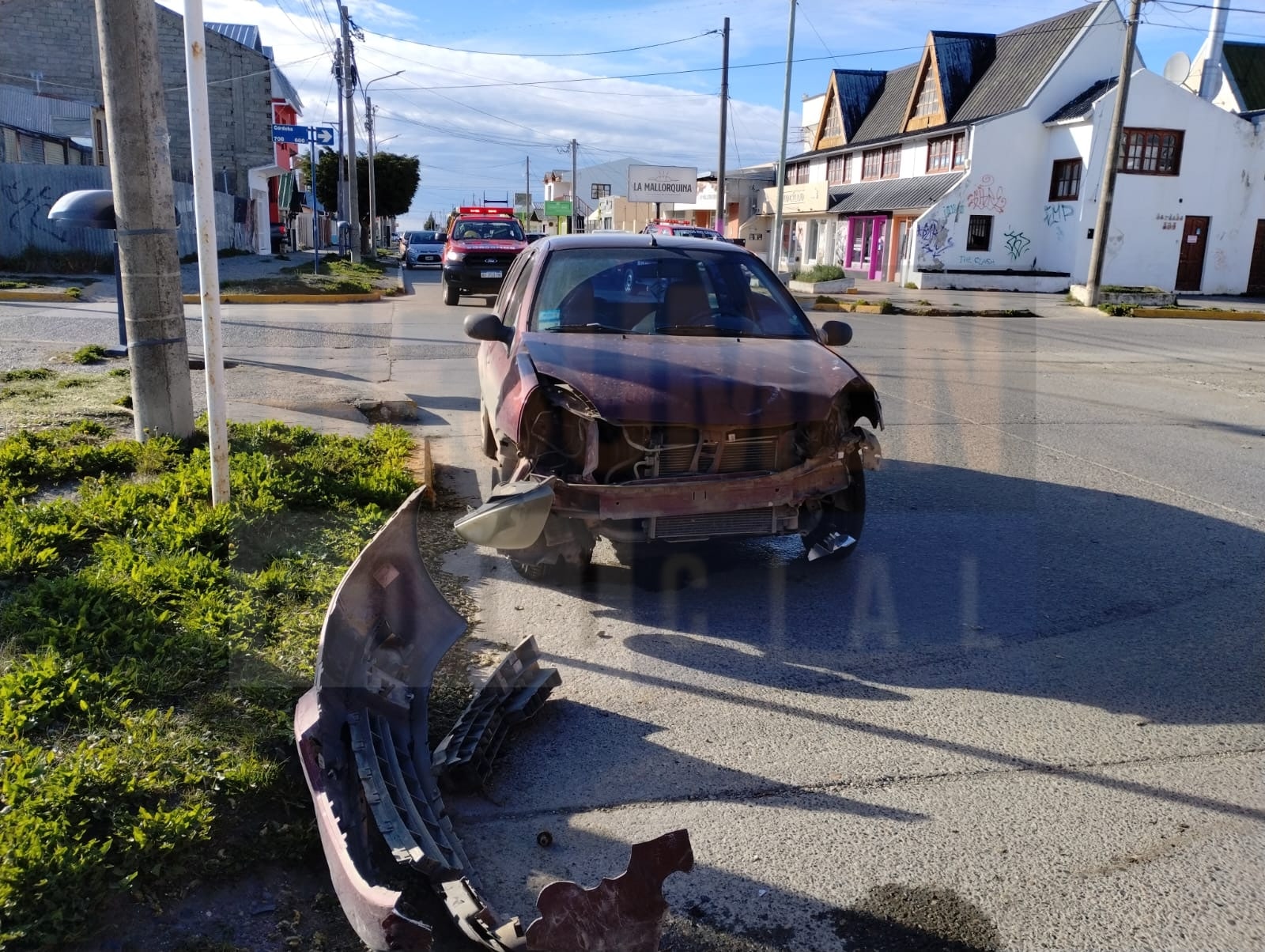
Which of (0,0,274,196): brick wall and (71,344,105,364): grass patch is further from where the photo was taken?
(0,0,274,196): brick wall

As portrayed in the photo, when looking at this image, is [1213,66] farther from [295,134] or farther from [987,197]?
[295,134]

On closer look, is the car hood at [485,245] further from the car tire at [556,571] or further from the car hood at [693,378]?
the car tire at [556,571]

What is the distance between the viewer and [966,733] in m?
3.96

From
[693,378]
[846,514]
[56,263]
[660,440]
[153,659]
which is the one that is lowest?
[153,659]

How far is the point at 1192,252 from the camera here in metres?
35.9

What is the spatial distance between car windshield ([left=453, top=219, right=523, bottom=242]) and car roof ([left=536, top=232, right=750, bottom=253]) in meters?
17.1

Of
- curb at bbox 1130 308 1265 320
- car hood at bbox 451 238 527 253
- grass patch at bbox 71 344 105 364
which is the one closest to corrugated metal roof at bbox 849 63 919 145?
curb at bbox 1130 308 1265 320

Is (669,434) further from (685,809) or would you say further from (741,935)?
(741,935)

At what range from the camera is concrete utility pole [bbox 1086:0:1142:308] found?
25625 millimetres

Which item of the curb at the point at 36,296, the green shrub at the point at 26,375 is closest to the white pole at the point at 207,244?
the green shrub at the point at 26,375

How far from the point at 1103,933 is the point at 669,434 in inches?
113

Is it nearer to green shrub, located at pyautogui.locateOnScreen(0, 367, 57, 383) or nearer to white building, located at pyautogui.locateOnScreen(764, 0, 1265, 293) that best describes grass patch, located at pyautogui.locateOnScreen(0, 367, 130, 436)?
green shrub, located at pyautogui.locateOnScreen(0, 367, 57, 383)

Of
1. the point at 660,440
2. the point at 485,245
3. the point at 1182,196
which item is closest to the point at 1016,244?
the point at 1182,196

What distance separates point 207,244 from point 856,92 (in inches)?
1894
